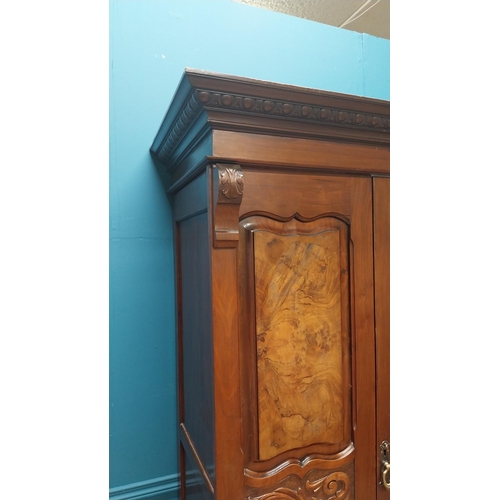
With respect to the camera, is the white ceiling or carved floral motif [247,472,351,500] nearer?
carved floral motif [247,472,351,500]

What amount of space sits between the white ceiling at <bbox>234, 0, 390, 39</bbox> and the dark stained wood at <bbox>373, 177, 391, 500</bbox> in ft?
3.08

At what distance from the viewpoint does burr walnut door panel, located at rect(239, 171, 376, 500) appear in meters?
0.79

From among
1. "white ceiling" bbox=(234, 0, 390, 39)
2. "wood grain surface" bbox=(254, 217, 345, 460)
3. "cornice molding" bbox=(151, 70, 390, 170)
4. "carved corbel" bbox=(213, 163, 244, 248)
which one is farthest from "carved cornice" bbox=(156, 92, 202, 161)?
"white ceiling" bbox=(234, 0, 390, 39)

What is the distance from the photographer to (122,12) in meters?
1.15

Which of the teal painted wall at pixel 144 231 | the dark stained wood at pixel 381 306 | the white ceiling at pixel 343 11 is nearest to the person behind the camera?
the dark stained wood at pixel 381 306

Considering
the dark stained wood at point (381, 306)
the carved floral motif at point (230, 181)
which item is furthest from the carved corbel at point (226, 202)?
the dark stained wood at point (381, 306)

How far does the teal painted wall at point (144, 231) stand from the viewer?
3.81 ft

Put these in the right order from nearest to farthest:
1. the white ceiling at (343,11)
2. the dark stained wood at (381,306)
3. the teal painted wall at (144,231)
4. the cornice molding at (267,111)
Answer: the cornice molding at (267,111), the dark stained wood at (381,306), the teal painted wall at (144,231), the white ceiling at (343,11)

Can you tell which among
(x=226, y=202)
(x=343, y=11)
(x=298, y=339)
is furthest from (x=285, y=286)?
(x=343, y=11)

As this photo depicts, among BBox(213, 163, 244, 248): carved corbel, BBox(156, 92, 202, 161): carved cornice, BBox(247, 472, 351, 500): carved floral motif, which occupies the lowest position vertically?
BBox(247, 472, 351, 500): carved floral motif

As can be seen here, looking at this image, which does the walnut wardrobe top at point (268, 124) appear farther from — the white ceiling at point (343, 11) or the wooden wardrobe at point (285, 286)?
the white ceiling at point (343, 11)

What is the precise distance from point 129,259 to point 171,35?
76cm

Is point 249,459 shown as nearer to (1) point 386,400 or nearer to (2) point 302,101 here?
(1) point 386,400

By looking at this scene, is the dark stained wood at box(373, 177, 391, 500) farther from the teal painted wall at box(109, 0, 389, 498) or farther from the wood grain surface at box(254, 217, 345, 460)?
the teal painted wall at box(109, 0, 389, 498)
